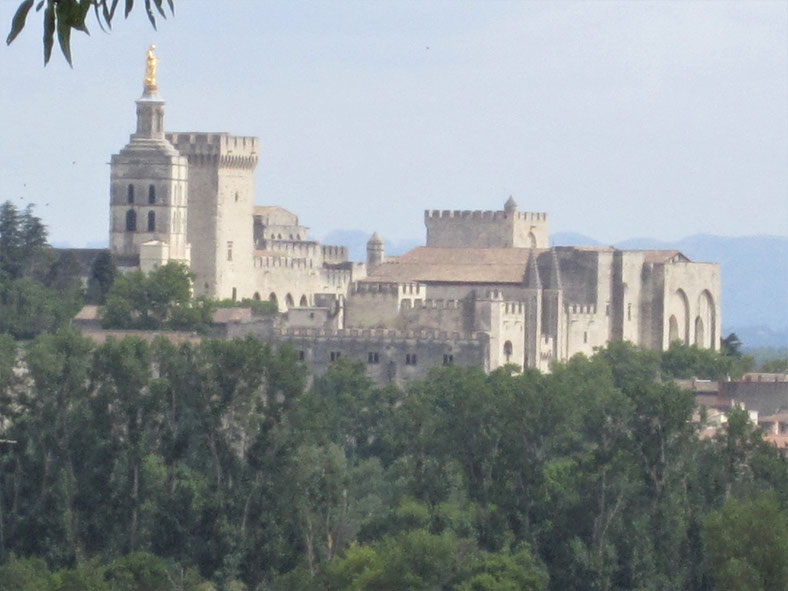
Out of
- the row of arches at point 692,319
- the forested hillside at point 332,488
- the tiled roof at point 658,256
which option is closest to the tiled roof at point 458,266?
the tiled roof at point 658,256

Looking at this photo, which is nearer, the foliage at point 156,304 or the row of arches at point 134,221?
the foliage at point 156,304

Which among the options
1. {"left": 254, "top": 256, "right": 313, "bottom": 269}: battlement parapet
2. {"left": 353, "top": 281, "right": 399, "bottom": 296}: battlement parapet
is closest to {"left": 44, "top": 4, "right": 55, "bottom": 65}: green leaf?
{"left": 353, "top": 281, "right": 399, "bottom": 296}: battlement parapet

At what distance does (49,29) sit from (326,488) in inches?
1295

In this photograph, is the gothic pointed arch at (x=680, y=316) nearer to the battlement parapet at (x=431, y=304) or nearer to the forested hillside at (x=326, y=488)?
the battlement parapet at (x=431, y=304)

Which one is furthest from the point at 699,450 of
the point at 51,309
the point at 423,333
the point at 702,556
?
the point at 51,309

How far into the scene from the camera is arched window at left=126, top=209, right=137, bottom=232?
7294 cm

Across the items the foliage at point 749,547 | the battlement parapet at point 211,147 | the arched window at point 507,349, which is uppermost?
the battlement parapet at point 211,147

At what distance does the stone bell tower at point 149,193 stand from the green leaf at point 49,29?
64808 mm

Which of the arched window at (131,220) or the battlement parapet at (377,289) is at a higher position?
the arched window at (131,220)

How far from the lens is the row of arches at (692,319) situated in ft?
249

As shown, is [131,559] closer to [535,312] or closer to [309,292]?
[535,312]

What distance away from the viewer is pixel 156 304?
223 ft

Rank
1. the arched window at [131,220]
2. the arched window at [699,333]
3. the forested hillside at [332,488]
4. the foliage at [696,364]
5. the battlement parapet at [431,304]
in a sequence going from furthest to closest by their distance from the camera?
the arched window at [699,333]
the arched window at [131,220]
the foliage at [696,364]
the battlement parapet at [431,304]
the forested hillside at [332,488]

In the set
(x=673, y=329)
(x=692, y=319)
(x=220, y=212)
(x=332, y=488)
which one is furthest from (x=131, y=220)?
(x=332, y=488)
